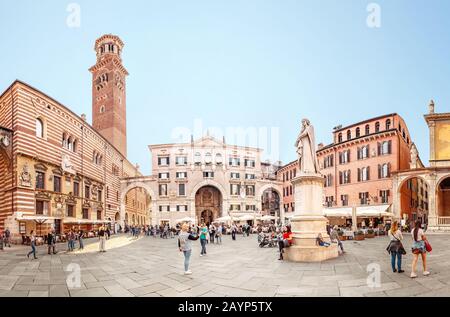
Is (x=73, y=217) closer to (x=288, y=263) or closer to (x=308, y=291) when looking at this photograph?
(x=288, y=263)

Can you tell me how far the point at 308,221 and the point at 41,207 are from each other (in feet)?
75.9

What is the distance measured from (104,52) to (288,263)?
64352mm

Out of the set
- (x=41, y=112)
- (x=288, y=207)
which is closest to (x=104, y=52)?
(x=41, y=112)

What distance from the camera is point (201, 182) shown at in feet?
164

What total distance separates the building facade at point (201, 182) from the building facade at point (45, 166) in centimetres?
1183

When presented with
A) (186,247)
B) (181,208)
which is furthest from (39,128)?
(181,208)

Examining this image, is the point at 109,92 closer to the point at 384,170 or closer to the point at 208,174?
the point at 208,174

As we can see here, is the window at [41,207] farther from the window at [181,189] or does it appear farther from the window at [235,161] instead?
the window at [235,161]

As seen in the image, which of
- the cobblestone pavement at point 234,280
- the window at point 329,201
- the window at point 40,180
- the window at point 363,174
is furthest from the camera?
the window at point 329,201

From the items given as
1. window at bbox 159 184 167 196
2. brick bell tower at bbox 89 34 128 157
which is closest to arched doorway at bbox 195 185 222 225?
window at bbox 159 184 167 196

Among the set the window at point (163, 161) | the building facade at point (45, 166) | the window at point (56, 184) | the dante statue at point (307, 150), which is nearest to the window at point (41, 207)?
the building facade at point (45, 166)

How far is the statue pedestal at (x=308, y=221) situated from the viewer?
10780 mm

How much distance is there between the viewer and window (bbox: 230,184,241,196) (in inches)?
2009
